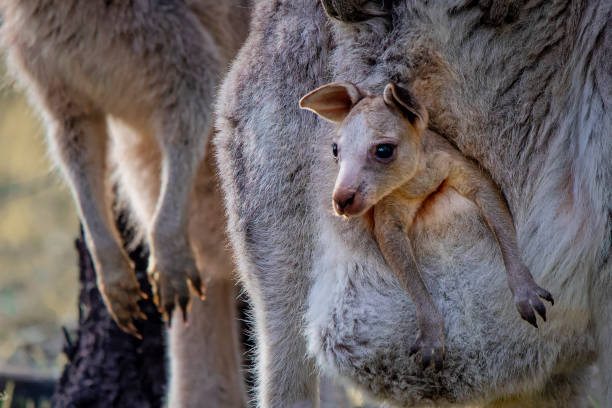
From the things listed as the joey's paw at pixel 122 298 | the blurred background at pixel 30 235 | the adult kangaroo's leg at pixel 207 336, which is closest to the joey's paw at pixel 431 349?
the joey's paw at pixel 122 298

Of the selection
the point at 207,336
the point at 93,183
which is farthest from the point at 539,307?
the point at 207,336

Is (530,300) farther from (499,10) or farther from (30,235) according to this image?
(30,235)

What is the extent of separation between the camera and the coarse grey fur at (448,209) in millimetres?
2650

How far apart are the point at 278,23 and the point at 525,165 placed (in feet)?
3.36

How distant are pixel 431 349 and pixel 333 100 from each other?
0.78m

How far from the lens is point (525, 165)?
279 centimetres

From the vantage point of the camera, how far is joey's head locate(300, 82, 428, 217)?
2.49 meters

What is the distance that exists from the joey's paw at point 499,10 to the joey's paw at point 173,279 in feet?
7.18

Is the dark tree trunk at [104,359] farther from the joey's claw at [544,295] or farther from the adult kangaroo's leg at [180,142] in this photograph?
the joey's claw at [544,295]

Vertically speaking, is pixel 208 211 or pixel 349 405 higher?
pixel 208 211

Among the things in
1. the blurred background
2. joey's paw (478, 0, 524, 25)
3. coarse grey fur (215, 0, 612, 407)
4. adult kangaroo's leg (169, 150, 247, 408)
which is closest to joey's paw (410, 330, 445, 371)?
coarse grey fur (215, 0, 612, 407)

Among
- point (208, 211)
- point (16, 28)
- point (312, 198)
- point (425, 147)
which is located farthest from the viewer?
point (208, 211)

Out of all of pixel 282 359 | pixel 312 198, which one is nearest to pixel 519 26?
pixel 312 198

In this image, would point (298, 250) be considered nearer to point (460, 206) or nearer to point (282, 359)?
point (282, 359)
